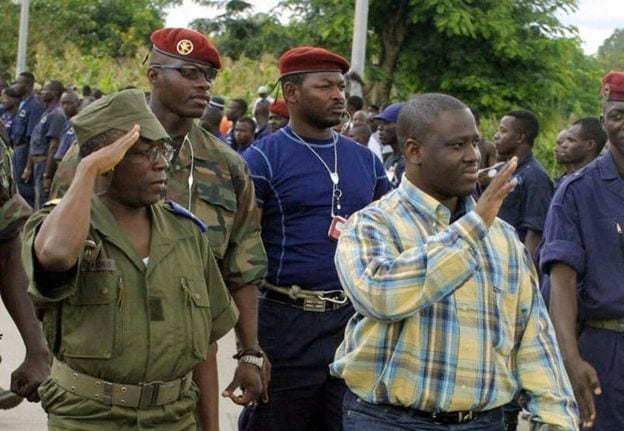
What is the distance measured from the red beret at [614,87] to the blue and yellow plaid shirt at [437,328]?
1569mm

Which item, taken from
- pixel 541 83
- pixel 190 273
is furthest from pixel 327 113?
pixel 541 83

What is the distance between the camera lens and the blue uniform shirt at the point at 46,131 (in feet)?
53.9

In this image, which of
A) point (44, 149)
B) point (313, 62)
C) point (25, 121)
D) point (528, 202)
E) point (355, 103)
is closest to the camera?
point (313, 62)

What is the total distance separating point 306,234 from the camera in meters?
5.50

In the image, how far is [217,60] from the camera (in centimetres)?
515

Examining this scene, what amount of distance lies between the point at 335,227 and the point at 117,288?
5.94 ft

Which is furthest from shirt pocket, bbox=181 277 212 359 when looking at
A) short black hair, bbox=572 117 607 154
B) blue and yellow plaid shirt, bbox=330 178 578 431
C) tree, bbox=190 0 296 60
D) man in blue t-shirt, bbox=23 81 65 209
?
tree, bbox=190 0 296 60

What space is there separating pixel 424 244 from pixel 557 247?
149cm

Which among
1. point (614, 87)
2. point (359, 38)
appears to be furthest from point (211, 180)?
point (359, 38)

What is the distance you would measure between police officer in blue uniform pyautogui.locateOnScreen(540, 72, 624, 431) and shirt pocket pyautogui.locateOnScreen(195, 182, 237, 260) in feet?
4.31

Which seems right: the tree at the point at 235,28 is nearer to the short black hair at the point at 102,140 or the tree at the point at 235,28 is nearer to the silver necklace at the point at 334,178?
the silver necklace at the point at 334,178

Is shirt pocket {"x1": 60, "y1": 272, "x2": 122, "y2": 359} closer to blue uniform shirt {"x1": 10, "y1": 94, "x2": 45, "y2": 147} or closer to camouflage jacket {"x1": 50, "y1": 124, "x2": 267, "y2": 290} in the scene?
camouflage jacket {"x1": 50, "y1": 124, "x2": 267, "y2": 290}

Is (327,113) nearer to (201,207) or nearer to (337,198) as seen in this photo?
(337,198)

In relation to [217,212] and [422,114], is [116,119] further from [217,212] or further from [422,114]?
[217,212]
